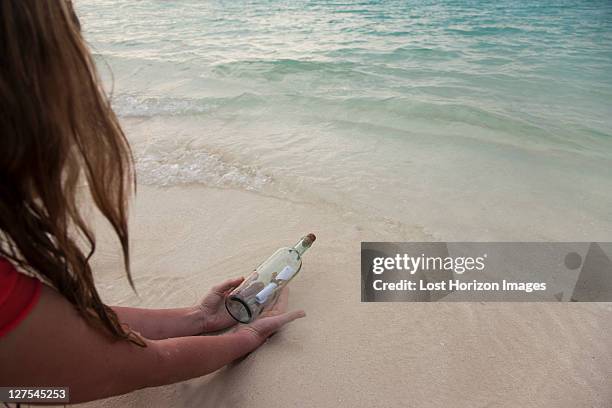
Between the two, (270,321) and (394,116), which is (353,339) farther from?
(394,116)

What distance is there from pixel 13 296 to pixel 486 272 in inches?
86.5

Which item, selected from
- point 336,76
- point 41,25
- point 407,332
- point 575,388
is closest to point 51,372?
point 41,25

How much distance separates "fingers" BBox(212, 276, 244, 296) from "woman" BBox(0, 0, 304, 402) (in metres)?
0.72

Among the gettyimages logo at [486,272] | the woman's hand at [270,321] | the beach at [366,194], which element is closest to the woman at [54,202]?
the beach at [366,194]

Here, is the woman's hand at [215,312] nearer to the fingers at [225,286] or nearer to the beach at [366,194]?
the fingers at [225,286]

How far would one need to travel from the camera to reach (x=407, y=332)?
7.06ft

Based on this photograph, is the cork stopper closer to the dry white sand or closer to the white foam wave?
the dry white sand

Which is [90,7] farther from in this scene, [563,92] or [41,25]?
[41,25]

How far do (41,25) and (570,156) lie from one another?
4.40m

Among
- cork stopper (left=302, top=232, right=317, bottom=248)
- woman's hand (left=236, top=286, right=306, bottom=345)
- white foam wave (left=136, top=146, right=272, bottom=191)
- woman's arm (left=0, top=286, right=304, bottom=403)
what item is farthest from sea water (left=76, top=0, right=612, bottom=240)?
woman's arm (left=0, top=286, right=304, bottom=403)

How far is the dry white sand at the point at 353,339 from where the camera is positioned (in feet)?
5.99

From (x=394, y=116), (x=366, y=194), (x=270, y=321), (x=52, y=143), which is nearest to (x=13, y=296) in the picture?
(x=52, y=143)

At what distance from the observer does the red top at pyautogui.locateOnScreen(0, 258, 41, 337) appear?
3.53ft

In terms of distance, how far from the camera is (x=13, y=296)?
3.59ft
